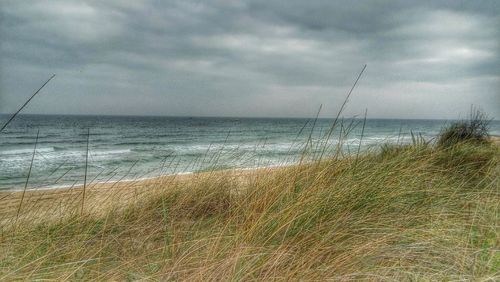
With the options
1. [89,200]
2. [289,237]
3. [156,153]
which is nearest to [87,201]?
[89,200]

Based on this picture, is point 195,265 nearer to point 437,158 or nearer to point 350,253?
point 350,253

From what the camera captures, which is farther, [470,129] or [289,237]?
[470,129]

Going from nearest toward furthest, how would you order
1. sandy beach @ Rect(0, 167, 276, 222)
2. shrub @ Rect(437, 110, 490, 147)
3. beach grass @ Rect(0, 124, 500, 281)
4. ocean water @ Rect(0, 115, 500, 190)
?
1. beach grass @ Rect(0, 124, 500, 281)
2. sandy beach @ Rect(0, 167, 276, 222)
3. ocean water @ Rect(0, 115, 500, 190)
4. shrub @ Rect(437, 110, 490, 147)

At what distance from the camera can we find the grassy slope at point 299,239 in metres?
1.79

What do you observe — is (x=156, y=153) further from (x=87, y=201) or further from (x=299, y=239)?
(x=299, y=239)

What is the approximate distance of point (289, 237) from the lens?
82.0 inches

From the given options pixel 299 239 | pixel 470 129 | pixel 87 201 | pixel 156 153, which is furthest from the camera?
pixel 156 153

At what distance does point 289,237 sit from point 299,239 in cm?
5

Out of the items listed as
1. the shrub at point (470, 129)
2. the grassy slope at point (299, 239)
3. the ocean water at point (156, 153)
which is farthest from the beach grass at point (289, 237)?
the shrub at point (470, 129)

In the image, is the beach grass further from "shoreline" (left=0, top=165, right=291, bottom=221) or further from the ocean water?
the ocean water

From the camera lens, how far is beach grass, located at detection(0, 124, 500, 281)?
1785 mm

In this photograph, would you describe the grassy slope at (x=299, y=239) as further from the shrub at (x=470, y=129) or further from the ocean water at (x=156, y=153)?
the shrub at (x=470, y=129)

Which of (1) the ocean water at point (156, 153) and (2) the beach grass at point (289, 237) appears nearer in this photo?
(2) the beach grass at point (289, 237)

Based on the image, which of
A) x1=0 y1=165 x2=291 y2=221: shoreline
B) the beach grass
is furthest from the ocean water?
the beach grass
